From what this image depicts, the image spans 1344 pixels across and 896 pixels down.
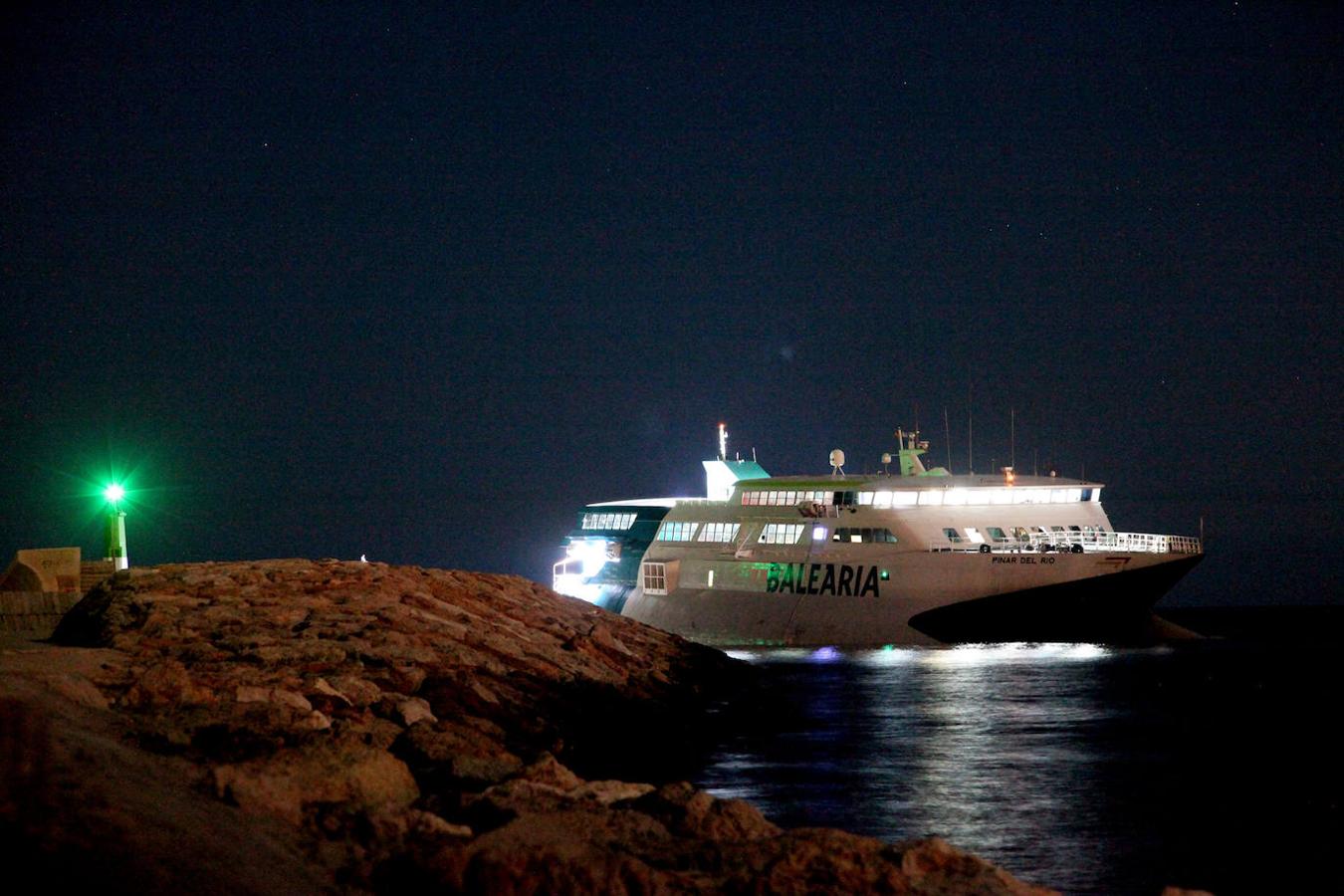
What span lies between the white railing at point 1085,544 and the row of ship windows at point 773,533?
217 centimetres

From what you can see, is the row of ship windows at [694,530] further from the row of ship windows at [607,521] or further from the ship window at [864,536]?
the ship window at [864,536]

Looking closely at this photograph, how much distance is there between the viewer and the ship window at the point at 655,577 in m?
53.8

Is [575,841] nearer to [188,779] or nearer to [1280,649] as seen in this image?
[188,779]

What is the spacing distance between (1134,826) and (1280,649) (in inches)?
1923

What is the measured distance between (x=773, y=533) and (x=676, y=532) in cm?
601

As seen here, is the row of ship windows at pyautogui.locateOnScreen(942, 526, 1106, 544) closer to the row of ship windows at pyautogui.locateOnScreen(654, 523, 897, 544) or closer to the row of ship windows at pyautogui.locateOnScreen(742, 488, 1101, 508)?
the row of ship windows at pyautogui.locateOnScreen(742, 488, 1101, 508)

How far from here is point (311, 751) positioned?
13180mm

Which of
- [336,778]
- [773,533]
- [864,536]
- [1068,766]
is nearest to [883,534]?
[864,536]

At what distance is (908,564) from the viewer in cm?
4497

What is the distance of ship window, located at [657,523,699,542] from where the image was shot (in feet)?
176

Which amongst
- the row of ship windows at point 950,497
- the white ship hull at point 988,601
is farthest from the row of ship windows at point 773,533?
the white ship hull at point 988,601

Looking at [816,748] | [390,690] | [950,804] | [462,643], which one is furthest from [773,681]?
[390,690]

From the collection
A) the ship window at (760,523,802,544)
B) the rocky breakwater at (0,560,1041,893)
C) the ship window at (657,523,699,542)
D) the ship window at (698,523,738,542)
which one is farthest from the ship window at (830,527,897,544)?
the rocky breakwater at (0,560,1041,893)

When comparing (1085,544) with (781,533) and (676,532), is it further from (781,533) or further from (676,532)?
(676,532)
